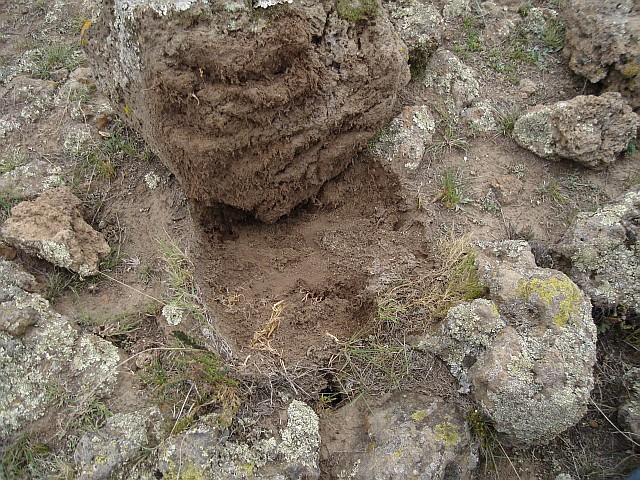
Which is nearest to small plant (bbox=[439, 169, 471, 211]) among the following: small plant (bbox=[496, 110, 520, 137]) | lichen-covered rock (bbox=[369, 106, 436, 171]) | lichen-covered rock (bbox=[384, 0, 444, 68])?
lichen-covered rock (bbox=[369, 106, 436, 171])

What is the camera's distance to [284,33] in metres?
2.28

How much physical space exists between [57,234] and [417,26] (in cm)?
244

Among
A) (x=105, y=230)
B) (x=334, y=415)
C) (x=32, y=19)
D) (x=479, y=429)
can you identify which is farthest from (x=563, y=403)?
(x=32, y=19)

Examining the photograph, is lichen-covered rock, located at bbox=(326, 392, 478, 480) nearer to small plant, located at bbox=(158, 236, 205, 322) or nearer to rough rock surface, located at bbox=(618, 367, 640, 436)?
rough rock surface, located at bbox=(618, 367, 640, 436)

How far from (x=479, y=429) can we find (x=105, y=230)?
7.47 ft

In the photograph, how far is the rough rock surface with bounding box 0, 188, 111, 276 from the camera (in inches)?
102

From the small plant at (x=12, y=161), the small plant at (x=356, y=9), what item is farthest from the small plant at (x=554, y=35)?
the small plant at (x=12, y=161)

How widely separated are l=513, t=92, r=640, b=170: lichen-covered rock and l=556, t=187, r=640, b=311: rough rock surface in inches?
15.3

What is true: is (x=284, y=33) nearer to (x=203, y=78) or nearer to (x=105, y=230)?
(x=203, y=78)

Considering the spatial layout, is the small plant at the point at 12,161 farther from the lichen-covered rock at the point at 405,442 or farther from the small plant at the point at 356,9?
the lichen-covered rock at the point at 405,442

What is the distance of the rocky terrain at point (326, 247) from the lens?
7.18 ft

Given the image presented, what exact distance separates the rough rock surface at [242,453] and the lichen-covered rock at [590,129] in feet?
7.03

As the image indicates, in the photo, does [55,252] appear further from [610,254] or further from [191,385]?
[610,254]

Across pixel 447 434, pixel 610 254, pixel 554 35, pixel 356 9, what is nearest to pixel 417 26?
pixel 356 9
